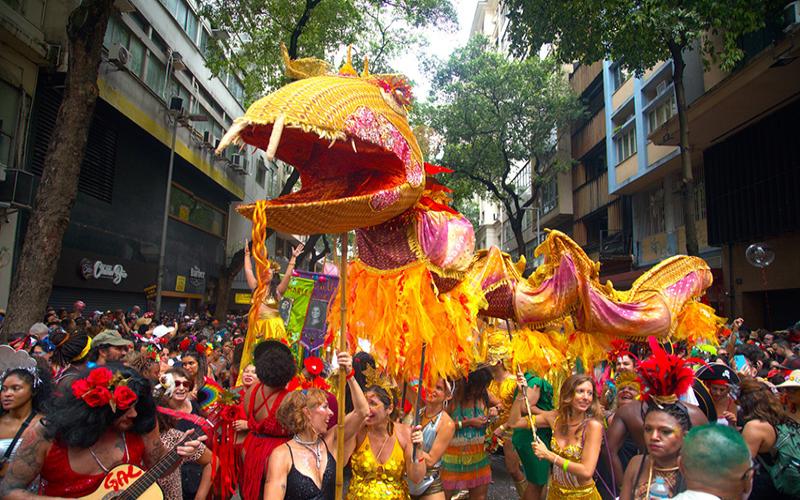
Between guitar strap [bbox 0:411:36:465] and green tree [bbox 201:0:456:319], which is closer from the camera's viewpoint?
guitar strap [bbox 0:411:36:465]

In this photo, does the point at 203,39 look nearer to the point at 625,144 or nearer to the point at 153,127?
the point at 153,127

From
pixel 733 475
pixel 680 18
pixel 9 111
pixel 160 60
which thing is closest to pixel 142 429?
pixel 733 475

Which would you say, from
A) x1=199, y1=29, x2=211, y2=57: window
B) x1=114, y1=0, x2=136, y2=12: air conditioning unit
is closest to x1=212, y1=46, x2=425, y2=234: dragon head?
x1=114, y1=0, x2=136, y2=12: air conditioning unit

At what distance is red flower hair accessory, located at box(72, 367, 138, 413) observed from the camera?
244 cm

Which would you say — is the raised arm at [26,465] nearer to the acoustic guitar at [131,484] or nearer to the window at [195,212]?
the acoustic guitar at [131,484]

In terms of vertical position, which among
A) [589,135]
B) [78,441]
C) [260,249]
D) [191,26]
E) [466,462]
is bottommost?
[466,462]

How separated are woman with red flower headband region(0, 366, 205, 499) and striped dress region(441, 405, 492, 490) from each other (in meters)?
2.72

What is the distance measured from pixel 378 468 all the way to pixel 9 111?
37.1 feet

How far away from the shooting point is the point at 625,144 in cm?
1888

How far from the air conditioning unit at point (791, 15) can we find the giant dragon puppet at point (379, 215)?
26.6ft

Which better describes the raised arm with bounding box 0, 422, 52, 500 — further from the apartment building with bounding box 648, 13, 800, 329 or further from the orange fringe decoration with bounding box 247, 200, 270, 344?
the apartment building with bounding box 648, 13, 800, 329

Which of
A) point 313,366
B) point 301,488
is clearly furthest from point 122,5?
point 301,488

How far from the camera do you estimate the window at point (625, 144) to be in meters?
18.3

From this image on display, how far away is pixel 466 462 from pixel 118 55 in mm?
13072
